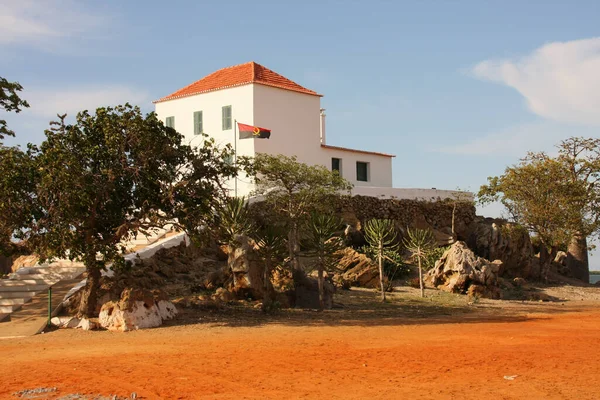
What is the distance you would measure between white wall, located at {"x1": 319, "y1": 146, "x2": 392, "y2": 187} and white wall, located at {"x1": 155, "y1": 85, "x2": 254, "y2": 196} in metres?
5.00

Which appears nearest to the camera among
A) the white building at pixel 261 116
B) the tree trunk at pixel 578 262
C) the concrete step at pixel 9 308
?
the concrete step at pixel 9 308

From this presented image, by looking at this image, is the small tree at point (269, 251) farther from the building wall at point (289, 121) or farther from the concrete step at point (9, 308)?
the building wall at point (289, 121)

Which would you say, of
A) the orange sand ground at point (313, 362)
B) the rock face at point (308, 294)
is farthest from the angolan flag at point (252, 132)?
the orange sand ground at point (313, 362)

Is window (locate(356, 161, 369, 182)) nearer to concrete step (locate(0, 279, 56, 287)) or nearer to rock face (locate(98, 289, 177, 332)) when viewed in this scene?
concrete step (locate(0, 279, 56, 287))

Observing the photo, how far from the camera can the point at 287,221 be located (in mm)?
24656

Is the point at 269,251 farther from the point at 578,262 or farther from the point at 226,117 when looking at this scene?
the point at 578,262

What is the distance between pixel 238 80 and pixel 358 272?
14.5 m

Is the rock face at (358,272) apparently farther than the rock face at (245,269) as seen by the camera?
Yes

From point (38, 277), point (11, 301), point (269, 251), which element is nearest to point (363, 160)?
point (269, 251)

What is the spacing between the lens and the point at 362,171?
39.5 meters

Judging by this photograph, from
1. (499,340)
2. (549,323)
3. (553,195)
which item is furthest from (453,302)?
(553,195)

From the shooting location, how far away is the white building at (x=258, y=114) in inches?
1368

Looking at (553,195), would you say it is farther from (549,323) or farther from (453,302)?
(549,323)

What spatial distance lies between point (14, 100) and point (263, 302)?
10290 millimetres
